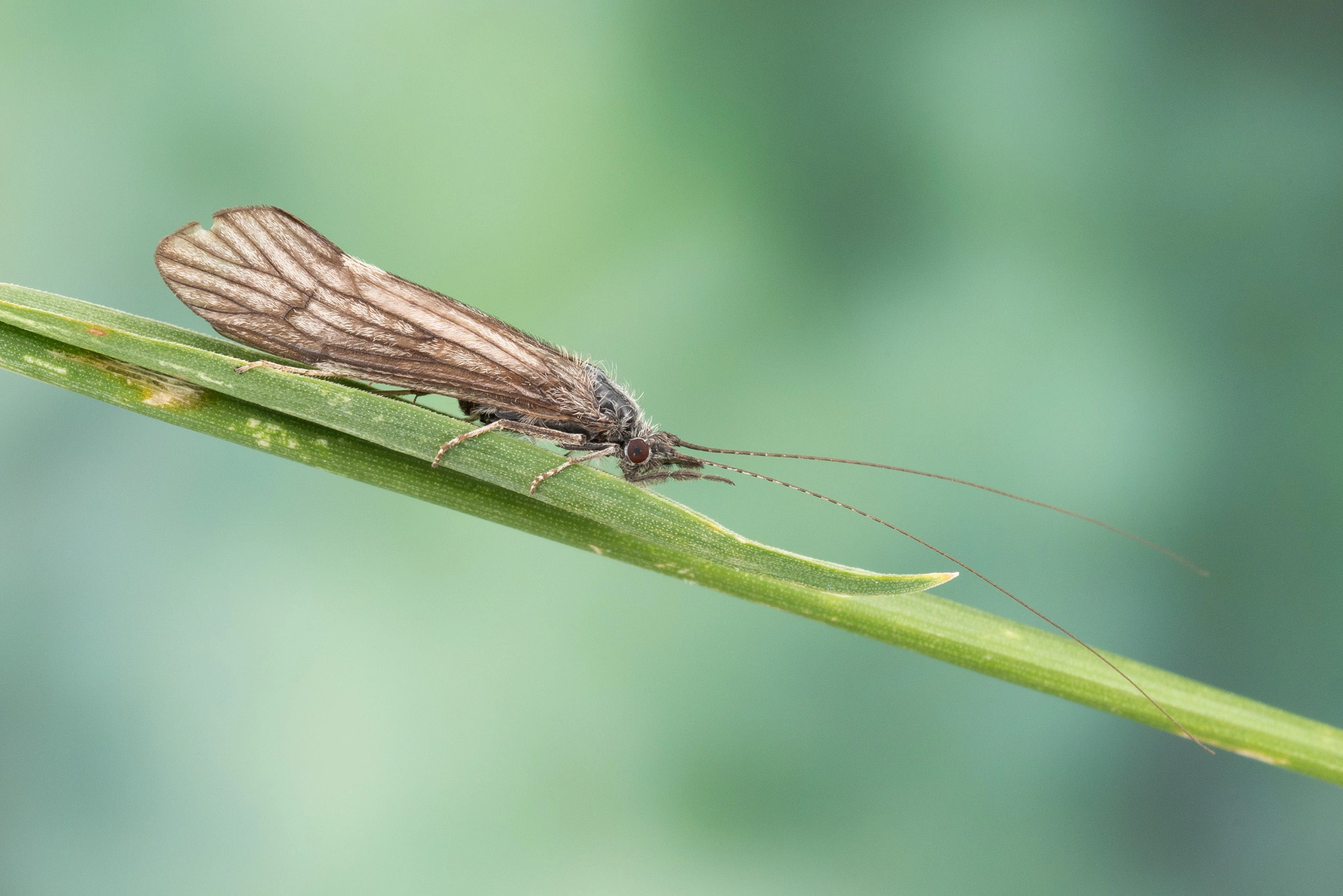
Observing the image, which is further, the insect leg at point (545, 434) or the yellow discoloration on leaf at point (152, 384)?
the insect leg at point (545, 434)

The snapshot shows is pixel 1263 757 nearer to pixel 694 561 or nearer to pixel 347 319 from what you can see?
pixel 694 561

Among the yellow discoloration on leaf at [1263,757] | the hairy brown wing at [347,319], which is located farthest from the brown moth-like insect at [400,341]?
the yellow discoloration on leaf at [1263,757]

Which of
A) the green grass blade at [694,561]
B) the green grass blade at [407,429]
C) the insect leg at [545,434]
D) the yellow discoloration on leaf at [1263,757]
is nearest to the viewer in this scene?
the green grass blade at [407,429]

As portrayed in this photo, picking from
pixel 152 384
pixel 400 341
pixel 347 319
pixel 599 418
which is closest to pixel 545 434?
pixel 599 418

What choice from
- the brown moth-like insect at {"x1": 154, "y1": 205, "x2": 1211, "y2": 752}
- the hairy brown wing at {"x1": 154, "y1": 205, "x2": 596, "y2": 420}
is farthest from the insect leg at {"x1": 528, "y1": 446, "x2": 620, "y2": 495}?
the hairy brown wing at {"x1": 154, "y1": 205, "x2": 596, "y2": 420}

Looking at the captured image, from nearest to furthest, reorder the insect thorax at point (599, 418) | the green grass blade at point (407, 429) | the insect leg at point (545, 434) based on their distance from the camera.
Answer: the green grass blade at point (407, 429) → the insect leg at point (545, 434) → the insect thorax at point (599, 418)

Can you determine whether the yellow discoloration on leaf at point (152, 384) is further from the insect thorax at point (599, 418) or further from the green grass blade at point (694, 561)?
the insect thorax at point (599, 418)

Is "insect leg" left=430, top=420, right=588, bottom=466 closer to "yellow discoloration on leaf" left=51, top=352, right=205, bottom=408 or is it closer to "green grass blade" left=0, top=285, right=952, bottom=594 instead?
"green grass blade" left=0, top=285, right=952, bottom=594
